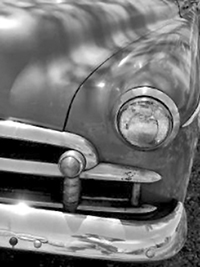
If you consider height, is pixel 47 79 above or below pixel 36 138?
above

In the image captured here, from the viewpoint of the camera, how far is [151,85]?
2.08 metres

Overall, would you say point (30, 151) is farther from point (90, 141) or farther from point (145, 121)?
point (145, 121)

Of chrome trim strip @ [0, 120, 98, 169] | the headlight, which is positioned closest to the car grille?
chrome trim strip @ [0, 120, 98, 169]

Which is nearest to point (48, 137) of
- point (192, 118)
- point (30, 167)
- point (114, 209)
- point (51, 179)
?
point (30, 167)

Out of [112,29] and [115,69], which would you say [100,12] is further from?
[115,69]

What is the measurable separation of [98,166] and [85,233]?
244 mm

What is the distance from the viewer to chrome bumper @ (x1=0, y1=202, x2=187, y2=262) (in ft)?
6.80

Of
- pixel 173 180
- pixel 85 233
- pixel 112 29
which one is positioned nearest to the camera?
pixel 85 233

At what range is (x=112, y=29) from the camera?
2.49 meters

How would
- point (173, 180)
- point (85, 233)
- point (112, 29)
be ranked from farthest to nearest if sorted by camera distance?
point (112, 29)
point (173, 180)
point (85, 233)

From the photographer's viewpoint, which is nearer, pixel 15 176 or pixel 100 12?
pixel 15 176

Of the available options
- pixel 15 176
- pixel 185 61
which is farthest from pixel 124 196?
pixel 185 61

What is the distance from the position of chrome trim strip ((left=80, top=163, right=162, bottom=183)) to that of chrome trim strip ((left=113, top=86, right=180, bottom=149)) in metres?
0.16

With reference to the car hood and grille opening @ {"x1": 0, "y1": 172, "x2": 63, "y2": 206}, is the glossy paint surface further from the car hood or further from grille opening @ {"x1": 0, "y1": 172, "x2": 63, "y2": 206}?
grille opening @ {"x1": 0, "y1": 172, "x2": 63, "y2": 206}
